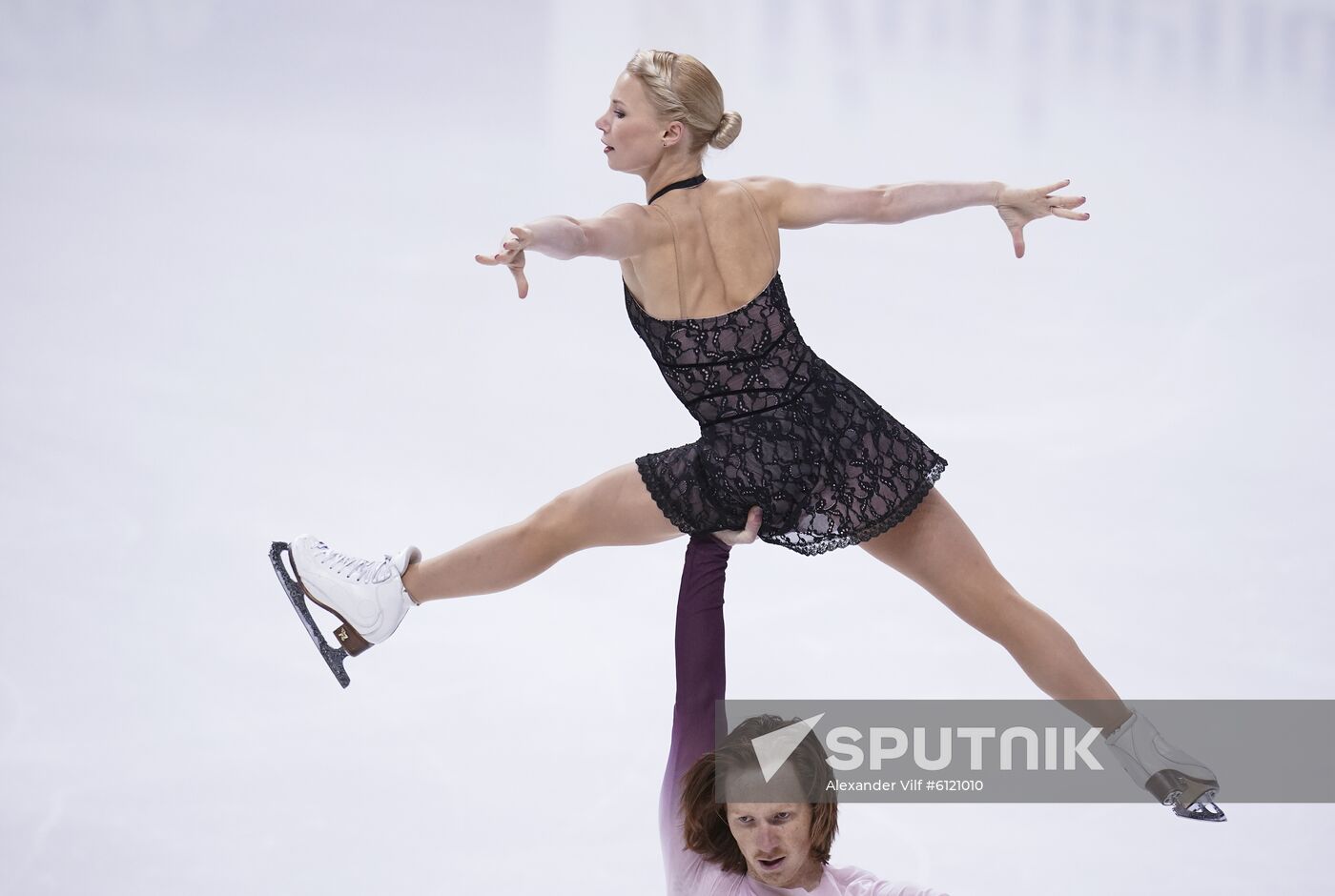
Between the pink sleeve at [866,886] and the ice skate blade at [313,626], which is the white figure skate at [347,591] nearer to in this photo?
the ice skate blade at [313,626]

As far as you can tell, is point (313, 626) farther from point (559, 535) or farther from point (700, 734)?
point (700, 734)

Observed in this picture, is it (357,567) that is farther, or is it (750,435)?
(357,567)

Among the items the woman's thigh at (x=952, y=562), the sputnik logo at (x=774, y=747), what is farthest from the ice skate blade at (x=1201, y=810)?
the sputnik logo at (x=774, y=747)

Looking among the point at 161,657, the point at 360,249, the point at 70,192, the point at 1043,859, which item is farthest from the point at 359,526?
the point at 70,192

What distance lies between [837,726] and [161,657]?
7.48 ft

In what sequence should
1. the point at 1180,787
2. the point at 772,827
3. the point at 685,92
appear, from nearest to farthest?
the point at 772,827, the point at 1180,787, the point at 685,92

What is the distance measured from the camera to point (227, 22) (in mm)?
7797

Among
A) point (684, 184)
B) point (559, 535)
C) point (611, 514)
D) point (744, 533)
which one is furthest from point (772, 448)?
point (684, 184)

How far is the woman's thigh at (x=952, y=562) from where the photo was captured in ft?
10.5

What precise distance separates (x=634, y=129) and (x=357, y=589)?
4.21 ft

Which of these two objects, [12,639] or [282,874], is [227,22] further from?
[282,874]

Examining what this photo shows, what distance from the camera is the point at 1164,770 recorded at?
3109mm

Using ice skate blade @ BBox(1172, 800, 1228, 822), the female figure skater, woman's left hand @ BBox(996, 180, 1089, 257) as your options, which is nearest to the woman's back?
the female figure skater

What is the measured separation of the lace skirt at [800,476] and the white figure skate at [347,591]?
0.72 meters
